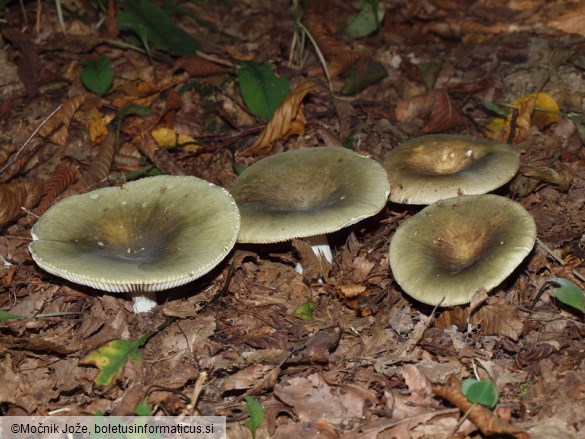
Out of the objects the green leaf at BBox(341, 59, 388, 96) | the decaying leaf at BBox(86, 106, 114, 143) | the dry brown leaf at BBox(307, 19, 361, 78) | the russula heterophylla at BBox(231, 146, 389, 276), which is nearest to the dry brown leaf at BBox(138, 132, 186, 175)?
the decaying leaf at BBox(86, 106, 114, 143)

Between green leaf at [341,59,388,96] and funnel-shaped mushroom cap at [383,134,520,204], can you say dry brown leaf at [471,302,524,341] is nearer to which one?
funnel-shaped mushroom cap at [383,134,520,204]

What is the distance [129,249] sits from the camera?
13.3ft

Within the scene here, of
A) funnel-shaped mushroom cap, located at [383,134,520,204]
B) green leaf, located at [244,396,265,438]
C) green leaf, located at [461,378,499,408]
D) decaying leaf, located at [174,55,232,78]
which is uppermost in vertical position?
funnel-shaped mushroom cap, located at [383,134,520,204]

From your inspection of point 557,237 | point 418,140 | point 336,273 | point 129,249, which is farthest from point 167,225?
point 557,237

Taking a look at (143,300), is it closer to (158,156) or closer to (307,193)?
(307,193)

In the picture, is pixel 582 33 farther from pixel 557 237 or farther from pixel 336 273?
pixel 336 273

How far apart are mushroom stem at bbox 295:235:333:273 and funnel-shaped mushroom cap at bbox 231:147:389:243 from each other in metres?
0.28

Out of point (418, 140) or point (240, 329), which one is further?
point (418, 140)

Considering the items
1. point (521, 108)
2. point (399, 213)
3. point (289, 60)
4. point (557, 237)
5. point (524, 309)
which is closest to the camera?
point (524, 309)

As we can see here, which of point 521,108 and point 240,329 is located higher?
point 521,108

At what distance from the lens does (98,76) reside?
6.19 meters

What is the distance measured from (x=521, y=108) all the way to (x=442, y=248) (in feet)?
7.40

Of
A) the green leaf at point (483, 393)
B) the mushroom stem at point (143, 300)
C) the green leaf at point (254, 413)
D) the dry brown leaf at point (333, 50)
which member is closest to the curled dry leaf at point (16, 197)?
the mushroom stem at point (143, 300)

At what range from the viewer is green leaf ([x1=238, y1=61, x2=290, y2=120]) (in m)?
5.94
